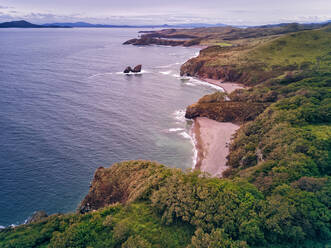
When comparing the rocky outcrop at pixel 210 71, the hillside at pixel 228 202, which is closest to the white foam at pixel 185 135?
the hillside at pixel 228 202

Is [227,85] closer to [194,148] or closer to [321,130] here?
[194,148]

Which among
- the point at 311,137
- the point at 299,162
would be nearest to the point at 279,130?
the point at 311,137

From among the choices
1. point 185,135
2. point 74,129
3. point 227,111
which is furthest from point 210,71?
point 74,129

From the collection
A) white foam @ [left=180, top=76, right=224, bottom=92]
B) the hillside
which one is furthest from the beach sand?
white foam @ [left=180, top=76, right=224, bottom=92]

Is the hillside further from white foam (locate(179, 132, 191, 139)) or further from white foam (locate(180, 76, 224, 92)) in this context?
white foam (locate(180, 76, 224, 92))

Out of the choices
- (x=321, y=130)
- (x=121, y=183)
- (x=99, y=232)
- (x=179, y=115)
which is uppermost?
(x=321, y=130)

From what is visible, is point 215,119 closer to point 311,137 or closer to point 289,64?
point 311,137
